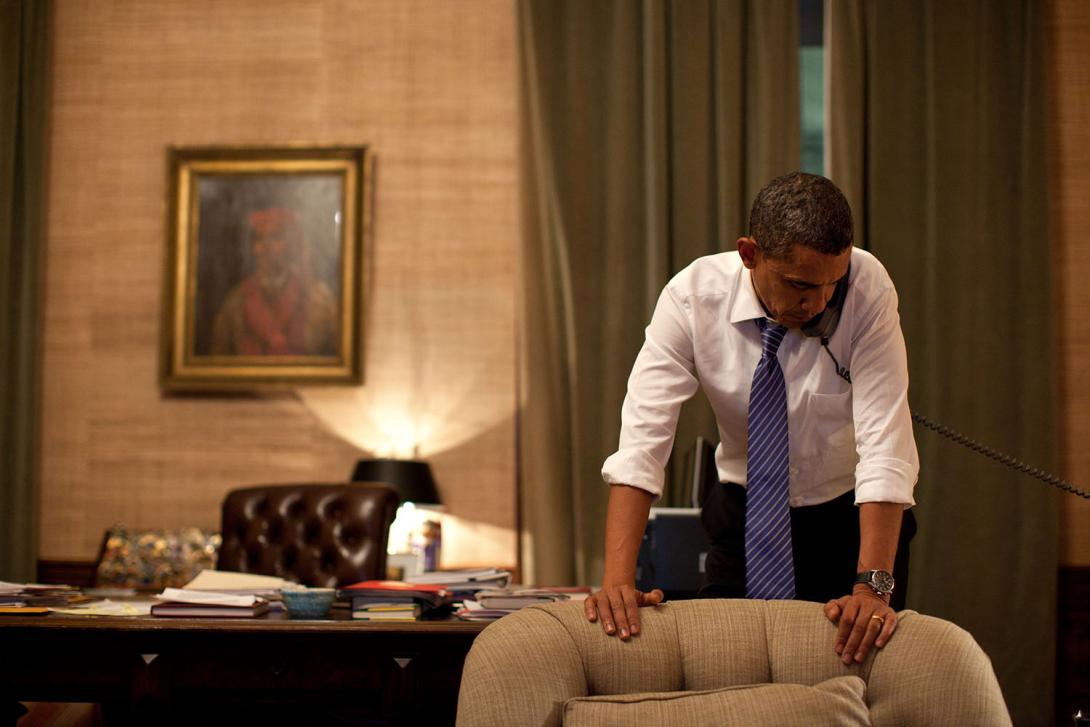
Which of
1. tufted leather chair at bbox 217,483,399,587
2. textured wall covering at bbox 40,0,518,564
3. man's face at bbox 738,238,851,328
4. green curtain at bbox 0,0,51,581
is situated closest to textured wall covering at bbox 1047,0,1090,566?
textured wall covering at bbox 40,0,518,564

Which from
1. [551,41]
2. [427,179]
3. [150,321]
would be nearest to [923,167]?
[551,41]

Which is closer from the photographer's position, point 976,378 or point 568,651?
point 568,651

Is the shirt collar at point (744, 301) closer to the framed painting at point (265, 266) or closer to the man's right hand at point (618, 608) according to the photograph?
the man's right hand at point (618, 608)

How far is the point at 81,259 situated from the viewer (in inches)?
206

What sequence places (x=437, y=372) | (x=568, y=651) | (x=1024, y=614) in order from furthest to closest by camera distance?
(x=437, y=372)
(x=1024, y=614)
(x=568, y=651)

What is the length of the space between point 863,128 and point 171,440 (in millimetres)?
3373

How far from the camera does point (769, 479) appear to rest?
2066 millimetres

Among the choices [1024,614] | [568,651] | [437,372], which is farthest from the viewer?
[437,372]

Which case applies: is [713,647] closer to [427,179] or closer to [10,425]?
[427,179]

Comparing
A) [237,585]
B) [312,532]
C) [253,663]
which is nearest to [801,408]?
[253,663]

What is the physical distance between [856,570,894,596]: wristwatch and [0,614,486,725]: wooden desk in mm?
886

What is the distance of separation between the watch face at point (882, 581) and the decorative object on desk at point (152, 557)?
3.33 metres

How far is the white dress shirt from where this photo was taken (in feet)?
6.40

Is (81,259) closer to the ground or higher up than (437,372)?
higher up
